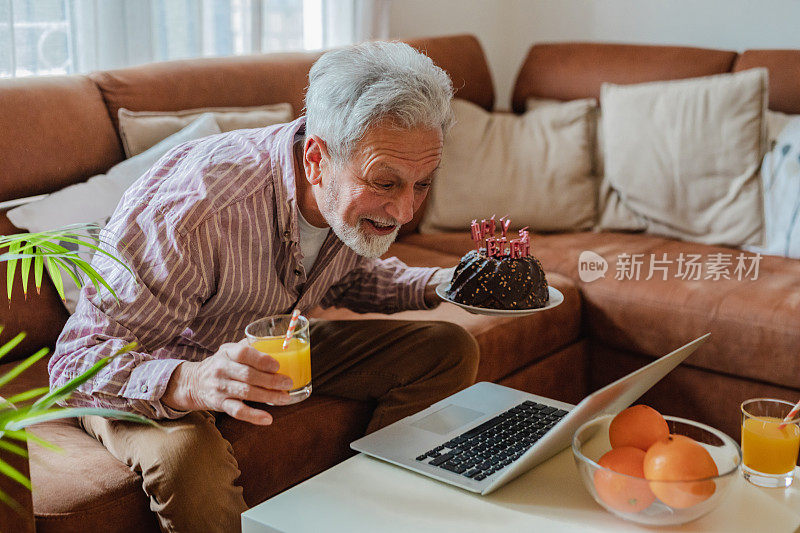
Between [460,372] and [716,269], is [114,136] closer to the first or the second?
[460,372]

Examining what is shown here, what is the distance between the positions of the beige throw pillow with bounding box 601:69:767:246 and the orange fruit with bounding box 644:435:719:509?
5.72ft

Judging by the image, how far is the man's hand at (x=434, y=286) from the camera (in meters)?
1.91

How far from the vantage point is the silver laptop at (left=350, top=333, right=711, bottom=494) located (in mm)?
1235

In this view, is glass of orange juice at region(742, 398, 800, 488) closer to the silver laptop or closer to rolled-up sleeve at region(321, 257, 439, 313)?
the silver laptop

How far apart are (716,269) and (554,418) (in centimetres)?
121

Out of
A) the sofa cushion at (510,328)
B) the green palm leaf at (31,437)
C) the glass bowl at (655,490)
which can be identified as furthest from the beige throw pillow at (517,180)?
the green palm leaf at (31,437)

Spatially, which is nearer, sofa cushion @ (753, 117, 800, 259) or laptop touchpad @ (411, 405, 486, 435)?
laptop touchpad @ (411, 405, 486, 435)

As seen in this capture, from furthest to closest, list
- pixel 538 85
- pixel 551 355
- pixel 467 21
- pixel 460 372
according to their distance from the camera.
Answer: pixel 467 21 < pixel 538 85 < pixel 551 355 < pixel 460 372

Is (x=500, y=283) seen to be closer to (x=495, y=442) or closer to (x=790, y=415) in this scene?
(x=495, y=442)

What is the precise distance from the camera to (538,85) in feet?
A: 10.7

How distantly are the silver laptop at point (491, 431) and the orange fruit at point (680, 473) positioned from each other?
11 cm

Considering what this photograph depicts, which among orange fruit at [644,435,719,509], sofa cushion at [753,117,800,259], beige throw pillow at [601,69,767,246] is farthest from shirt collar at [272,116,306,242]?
sofa cushion at [753,117,800,259]

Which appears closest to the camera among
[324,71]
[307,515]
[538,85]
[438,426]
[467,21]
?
[307,515]

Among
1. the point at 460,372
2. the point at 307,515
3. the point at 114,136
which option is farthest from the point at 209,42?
the point at 307,515
